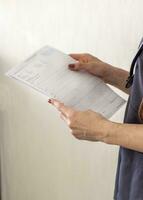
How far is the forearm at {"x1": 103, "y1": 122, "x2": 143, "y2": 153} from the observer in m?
0.78

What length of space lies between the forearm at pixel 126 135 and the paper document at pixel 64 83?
13 cm

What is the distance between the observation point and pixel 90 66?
3.44 ft

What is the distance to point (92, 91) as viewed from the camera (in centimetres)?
97

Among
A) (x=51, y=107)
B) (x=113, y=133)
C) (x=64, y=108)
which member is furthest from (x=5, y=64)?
(x=113, y=133)

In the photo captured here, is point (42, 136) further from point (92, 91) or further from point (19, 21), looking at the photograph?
point (92, 91)

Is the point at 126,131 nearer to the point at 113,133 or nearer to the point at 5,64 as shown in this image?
the point at 113,133

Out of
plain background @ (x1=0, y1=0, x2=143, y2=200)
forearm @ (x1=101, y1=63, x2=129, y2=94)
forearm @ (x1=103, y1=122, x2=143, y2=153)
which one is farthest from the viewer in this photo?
plain background @ (x1=0, y1=0, x2=143, y2=200)

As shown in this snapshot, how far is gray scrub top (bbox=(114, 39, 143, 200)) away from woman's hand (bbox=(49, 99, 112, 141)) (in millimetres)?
83

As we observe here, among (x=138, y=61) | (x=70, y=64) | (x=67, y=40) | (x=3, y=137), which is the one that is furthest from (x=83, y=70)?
(x=3, y=137)

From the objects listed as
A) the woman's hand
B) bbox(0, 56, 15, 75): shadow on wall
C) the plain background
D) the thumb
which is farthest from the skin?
bbox(0, 56, 15, 75): shadow on wall

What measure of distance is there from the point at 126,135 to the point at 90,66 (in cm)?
32

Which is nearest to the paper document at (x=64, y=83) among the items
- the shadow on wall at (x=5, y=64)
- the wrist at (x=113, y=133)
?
the wrist at (x=113, y=133)

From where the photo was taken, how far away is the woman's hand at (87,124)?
820 millimetres

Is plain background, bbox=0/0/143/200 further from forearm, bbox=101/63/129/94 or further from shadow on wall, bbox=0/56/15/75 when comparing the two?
forearm, bbox=101/63/129/94
